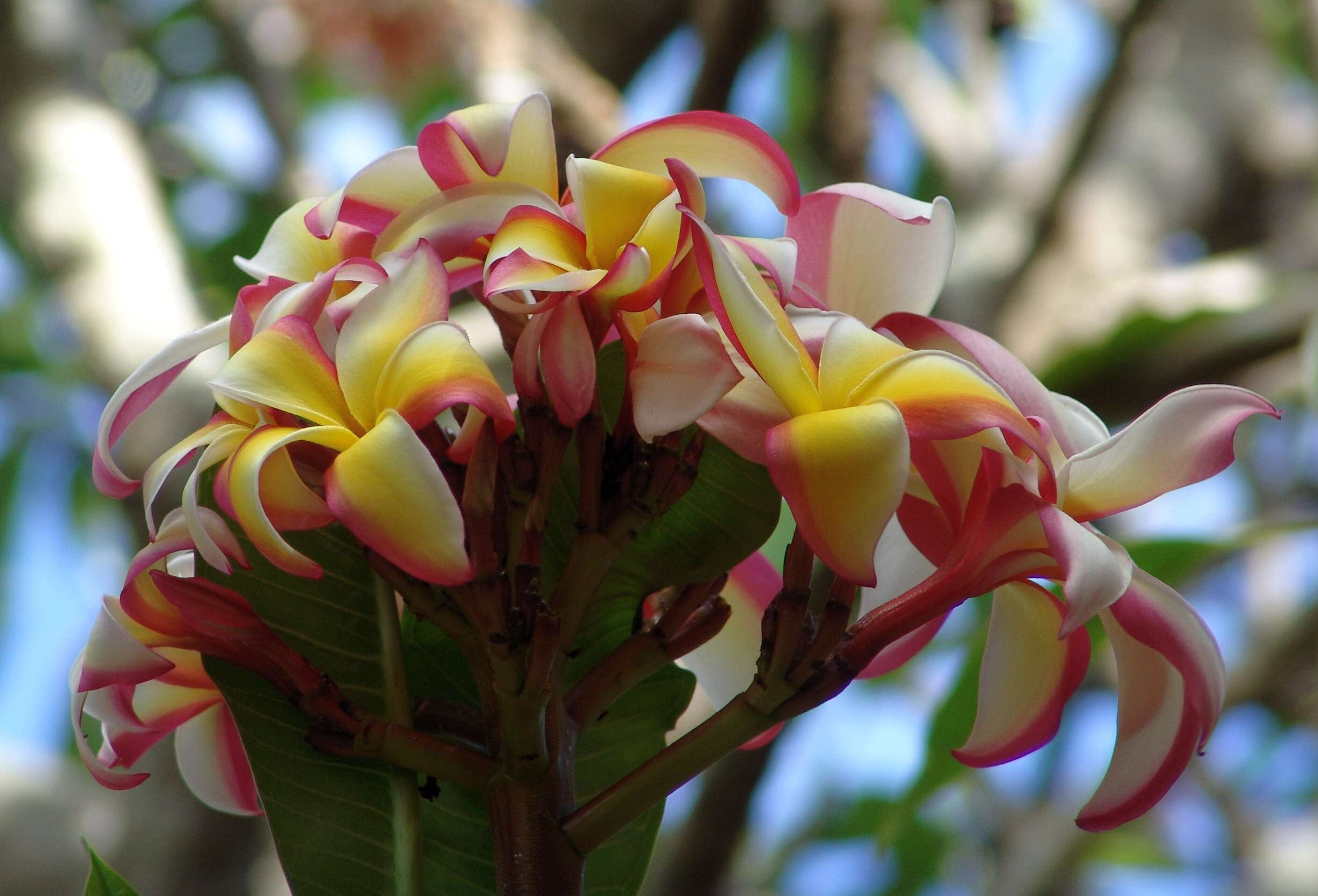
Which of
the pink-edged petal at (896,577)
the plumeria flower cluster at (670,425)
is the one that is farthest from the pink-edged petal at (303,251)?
the pink-edged petal at (896,577)

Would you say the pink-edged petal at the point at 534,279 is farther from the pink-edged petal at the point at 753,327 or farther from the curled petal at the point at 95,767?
the curled petal at the point at 95,767

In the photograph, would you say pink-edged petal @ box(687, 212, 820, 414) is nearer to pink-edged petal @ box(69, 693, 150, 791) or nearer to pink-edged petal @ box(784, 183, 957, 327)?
pink-edged petal @ box(784, 183, 957, 327)

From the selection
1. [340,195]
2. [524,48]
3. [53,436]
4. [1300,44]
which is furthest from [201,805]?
[1300,44]

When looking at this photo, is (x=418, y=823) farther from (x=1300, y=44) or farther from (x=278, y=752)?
(x=1300, y=44)

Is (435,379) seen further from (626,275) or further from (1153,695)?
(1153,695)

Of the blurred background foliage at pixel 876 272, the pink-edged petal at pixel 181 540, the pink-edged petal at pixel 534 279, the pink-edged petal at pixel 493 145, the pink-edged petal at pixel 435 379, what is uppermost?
the pink-edged petal at pixel 493 145

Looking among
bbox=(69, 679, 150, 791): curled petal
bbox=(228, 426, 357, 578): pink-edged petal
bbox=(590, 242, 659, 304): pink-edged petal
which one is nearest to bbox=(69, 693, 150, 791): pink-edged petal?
bbox=(69, 679, 150, 791): curled petal

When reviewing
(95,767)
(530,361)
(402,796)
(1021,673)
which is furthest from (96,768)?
(1021,673)
